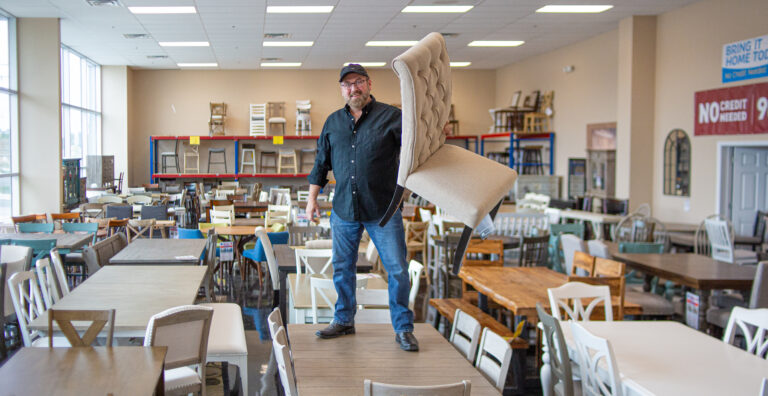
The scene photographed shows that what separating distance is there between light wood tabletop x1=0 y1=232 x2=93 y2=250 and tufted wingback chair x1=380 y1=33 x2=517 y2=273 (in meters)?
5.48

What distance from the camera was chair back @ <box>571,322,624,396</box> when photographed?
2955mm

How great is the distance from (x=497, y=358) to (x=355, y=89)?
4.58 ft

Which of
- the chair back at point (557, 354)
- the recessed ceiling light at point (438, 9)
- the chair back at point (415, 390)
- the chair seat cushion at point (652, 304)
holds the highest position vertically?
the recessed ceiling light at point (438, 9)

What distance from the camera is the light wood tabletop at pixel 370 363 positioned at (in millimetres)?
2807

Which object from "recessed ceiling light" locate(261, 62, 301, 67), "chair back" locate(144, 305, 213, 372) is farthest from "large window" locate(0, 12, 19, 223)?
"chair back" locate(144, 305, 213, 372)

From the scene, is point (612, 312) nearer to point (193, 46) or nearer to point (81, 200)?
point (81, 200)

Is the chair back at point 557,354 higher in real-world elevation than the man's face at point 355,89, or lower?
lower

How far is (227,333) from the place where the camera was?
430 cm

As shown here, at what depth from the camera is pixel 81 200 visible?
12.4 m

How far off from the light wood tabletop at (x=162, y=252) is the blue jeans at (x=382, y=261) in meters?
2.82

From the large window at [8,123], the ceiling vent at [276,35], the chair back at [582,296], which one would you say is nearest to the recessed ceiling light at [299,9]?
the ceiling vent at [276,35]

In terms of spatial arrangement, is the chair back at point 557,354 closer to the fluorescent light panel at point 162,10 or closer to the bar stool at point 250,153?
the fluorescent light panel at point 162,10

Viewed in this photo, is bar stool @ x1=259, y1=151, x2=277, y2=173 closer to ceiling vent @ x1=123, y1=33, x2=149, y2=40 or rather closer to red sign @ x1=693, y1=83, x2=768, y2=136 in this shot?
ceiling vent @ x1=123, y1=33, x2=149, y2=40

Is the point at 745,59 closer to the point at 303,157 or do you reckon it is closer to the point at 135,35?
the point at 135,35
